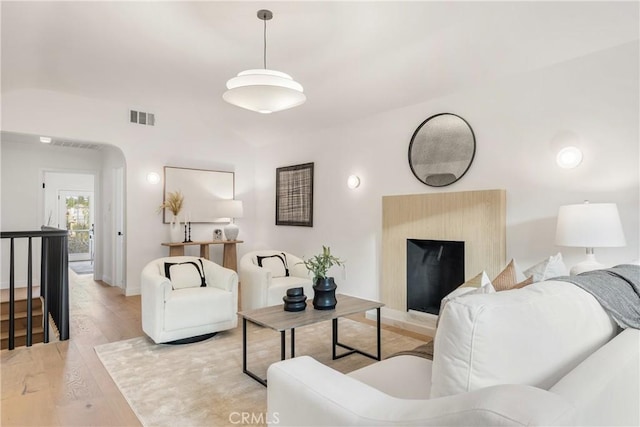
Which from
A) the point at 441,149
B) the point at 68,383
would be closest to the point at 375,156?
the point at 441,149

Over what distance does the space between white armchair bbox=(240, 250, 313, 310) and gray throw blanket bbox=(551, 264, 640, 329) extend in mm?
3010

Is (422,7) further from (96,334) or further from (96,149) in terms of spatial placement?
(96,149)

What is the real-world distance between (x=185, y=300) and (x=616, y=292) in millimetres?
3084

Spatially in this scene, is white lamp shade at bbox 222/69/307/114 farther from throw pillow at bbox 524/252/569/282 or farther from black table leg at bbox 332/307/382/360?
throw pillow at bbox 524/252/569/282

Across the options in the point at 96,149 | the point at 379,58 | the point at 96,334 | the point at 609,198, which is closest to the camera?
the point at 609,198

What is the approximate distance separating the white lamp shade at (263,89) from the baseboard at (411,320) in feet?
8.56

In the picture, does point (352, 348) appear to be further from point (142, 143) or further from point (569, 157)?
point (142, 143)

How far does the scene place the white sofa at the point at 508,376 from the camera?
31.0 inches

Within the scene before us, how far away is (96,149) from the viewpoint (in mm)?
6773

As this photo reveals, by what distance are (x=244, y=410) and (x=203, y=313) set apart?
137 cm

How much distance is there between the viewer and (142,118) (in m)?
5.38

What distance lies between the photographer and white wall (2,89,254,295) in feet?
14.9

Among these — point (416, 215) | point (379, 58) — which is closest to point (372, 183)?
point (416, 215)

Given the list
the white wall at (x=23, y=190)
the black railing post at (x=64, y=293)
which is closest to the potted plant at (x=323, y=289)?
the black railing post at (x=64, y=293)
